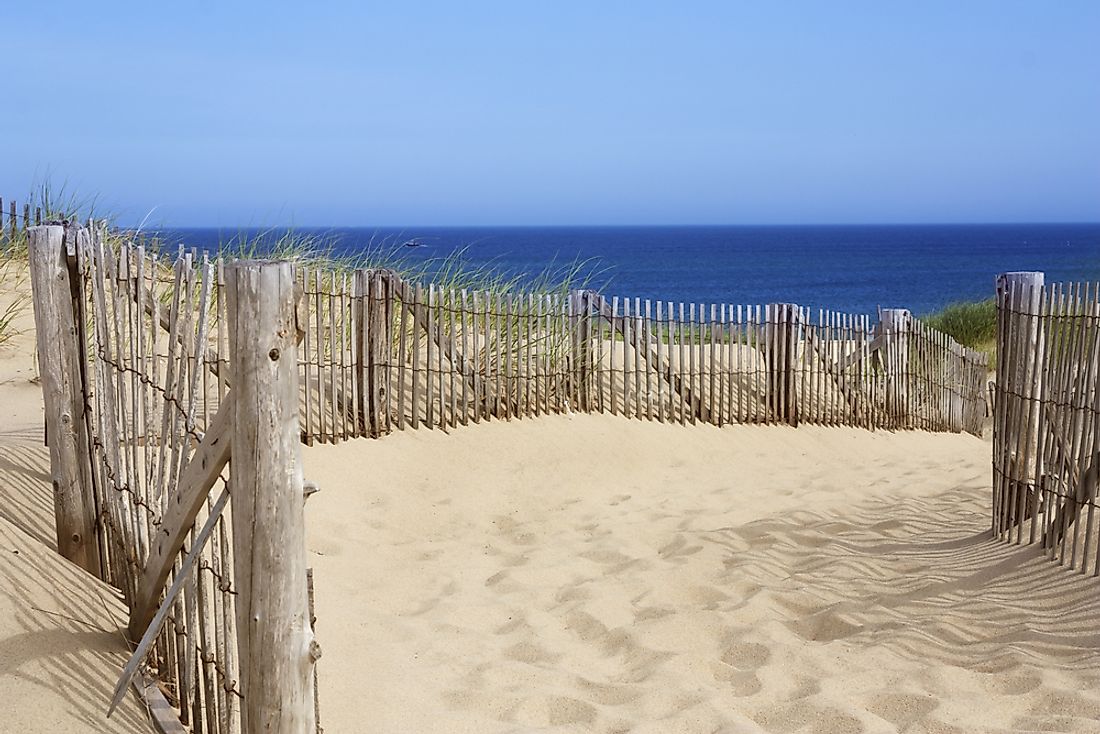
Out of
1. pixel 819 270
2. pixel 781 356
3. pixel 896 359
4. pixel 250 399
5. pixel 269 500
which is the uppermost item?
pixel 250 399

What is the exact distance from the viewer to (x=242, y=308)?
8.11 feet

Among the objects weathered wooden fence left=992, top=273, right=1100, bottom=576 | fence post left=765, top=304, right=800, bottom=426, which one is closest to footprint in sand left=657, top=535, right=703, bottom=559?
weathered wooden fence left=992, top=273, right=1100, bottom=576

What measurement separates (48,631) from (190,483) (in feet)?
3.73

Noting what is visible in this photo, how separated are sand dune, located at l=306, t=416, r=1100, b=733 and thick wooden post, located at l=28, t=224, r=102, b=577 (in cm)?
106

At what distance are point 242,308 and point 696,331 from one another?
264 inches

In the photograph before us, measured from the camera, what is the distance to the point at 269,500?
8.30 feet

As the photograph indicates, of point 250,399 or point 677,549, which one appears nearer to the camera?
point 250,399

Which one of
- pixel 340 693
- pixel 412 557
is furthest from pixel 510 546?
pixel 340 693

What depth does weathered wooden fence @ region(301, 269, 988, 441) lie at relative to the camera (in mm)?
7023

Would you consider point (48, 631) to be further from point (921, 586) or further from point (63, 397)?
point (921, 586)

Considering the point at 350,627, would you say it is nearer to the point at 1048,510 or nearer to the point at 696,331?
the point at 1048,510

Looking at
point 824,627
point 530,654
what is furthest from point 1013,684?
point 530,654

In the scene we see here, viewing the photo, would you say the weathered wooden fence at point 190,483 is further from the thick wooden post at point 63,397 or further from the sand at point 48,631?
the sand at point 48,631

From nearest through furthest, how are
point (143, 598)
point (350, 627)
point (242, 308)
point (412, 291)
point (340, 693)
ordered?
point (242, 308) < point (143, 598) < point (340, 693) < point (350, 627) < point (412, 291)
